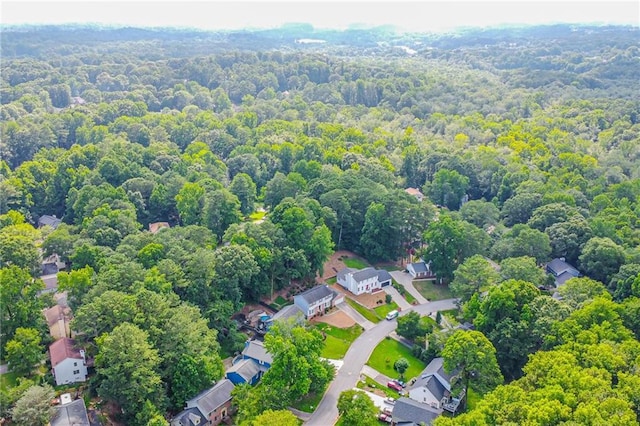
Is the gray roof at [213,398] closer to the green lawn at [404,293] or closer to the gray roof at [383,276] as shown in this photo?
the gray roof at [383,276]

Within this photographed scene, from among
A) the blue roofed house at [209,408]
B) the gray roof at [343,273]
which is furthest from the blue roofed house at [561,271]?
the blue roofed house at [209,408]

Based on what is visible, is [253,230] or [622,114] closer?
[253,230]

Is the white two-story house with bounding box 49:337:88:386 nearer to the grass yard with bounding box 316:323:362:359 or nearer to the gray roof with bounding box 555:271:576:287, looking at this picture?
the grass yard with bounding box 316:323:362:359

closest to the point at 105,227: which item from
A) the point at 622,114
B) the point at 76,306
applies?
the point at 76,306

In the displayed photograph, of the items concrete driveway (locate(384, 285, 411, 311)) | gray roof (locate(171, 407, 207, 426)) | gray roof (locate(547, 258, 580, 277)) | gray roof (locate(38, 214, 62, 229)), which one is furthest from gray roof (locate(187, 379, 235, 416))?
gray roof (locate(38, 214, 62, 229))

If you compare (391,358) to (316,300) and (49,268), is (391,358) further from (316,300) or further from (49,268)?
(49,268)

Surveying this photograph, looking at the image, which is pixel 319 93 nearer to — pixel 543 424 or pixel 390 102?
pixel 390 102

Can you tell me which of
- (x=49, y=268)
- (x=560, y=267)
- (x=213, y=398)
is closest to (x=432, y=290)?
(x=560, y=267)
